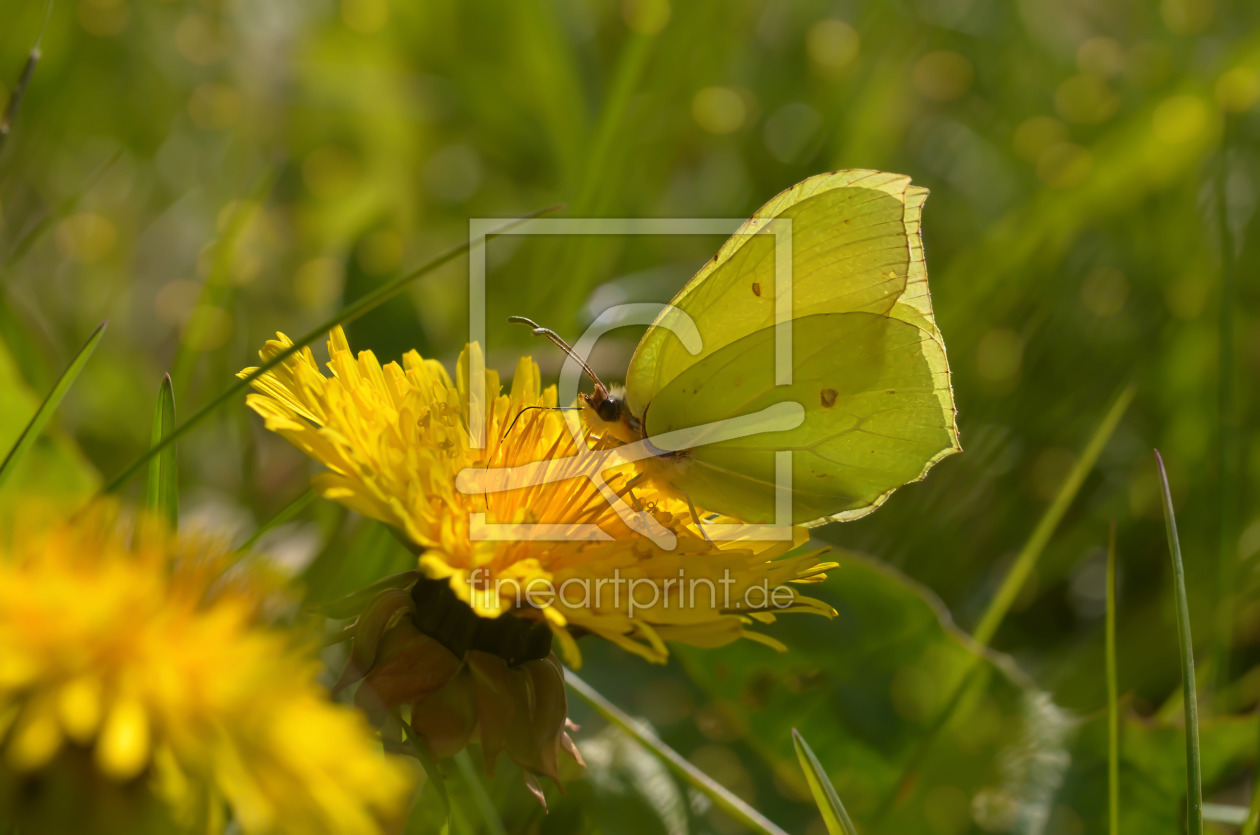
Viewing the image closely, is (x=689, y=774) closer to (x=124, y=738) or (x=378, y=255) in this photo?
(x=124, y=738)

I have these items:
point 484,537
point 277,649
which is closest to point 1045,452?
point 484,537

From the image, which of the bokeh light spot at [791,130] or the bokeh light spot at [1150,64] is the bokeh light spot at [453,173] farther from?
the bokeh light spot at [1150,64]

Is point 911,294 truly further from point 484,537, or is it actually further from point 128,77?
point 128,77

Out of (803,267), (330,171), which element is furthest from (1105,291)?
(330,171)

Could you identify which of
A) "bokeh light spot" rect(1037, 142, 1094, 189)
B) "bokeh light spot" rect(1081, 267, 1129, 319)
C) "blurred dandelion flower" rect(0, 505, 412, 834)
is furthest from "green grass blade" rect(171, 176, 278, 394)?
"bokeh light spot" rect(1037, 142, 1094, 189)

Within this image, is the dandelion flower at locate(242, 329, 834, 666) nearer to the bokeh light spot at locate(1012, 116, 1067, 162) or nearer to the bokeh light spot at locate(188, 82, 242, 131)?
the bokeh light spot at locate(188, 82, 242, 131)
